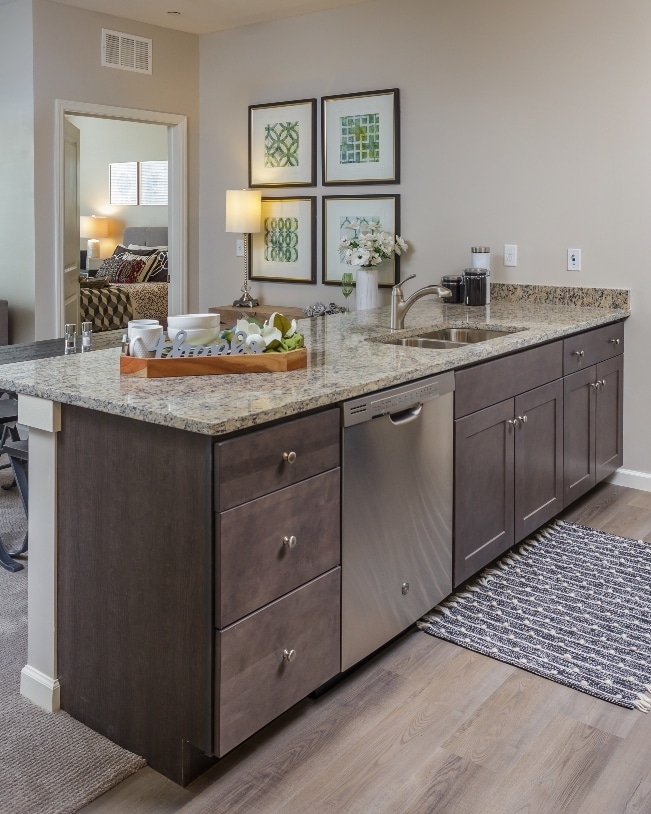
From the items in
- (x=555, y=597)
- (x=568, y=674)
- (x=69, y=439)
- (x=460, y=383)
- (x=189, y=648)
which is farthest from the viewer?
(x=555, y=597)

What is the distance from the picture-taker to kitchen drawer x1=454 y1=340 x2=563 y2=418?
2.72m

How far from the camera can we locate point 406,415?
242 centimetres

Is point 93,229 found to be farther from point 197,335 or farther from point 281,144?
point 197,335

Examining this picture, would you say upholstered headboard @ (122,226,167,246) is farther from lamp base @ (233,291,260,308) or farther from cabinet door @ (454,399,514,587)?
cabinet door @ (454,399,514,587)

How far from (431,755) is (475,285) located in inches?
101

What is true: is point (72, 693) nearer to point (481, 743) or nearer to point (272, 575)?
point (272, 575)

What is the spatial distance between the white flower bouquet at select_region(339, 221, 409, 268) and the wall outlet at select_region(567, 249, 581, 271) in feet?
2.98

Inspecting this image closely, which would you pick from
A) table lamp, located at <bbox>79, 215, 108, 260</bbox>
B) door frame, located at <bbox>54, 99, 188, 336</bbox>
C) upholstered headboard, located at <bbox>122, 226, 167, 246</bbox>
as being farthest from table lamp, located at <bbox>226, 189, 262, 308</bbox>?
table lamp, located at <bbox>79, 215, 108, 260</bbox>

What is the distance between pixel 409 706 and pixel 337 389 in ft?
2.85

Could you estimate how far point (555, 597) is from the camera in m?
2.87

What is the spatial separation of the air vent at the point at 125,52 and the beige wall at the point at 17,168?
486 millimetres

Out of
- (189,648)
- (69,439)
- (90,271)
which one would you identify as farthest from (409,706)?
(90,271)

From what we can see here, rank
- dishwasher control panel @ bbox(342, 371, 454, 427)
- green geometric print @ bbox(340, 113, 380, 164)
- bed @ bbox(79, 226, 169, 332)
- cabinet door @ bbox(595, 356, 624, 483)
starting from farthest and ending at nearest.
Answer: bed @ bbox(79, 226, 169, 332), green geometric print @ bbox(340, 113, 380, 164), cabinet door @ bbox(595, 356, 624, 483), dishwasher control panel @ bbox(342, 371, 454, 427)

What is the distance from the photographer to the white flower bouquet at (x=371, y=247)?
14.8 feet
